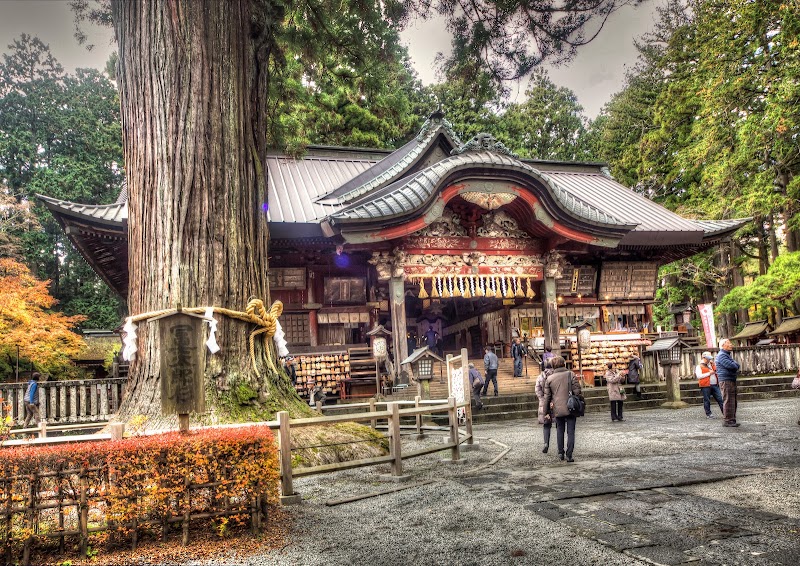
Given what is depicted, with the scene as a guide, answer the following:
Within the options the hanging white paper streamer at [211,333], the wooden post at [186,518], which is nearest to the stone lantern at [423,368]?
the hanging white paper streamer at [211,333]

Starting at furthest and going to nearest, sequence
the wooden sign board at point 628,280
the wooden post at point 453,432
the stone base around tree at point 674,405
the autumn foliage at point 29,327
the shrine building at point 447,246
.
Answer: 1. the wooden sign board at point 628,280
2. the autumn foliage at point 29,327
3. the shrine building at point 447,246
4. the stone base around tree at point 674,405
5. the wooden post at point 453,432

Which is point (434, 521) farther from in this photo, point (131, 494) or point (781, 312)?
point (781, 312)

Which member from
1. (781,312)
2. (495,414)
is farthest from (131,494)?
(781,312)

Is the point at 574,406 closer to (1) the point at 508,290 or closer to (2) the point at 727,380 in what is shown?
(2) the point at 727,380

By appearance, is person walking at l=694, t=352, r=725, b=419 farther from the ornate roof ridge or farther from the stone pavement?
the ornate roof ridge

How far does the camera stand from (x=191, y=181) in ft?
21.9

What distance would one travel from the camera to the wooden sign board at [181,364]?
15.3ft

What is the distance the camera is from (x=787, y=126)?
17531 millimetres

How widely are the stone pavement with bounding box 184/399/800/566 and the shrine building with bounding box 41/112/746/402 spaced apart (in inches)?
321

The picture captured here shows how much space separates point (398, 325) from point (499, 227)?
173 inches

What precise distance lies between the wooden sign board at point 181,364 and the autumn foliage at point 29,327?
15.3 m

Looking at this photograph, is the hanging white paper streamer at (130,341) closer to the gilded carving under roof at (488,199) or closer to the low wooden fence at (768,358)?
the gilded carving under roof at (488,199)

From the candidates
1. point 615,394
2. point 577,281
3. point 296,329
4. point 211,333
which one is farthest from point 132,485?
point 577,281

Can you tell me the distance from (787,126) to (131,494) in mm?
20261
